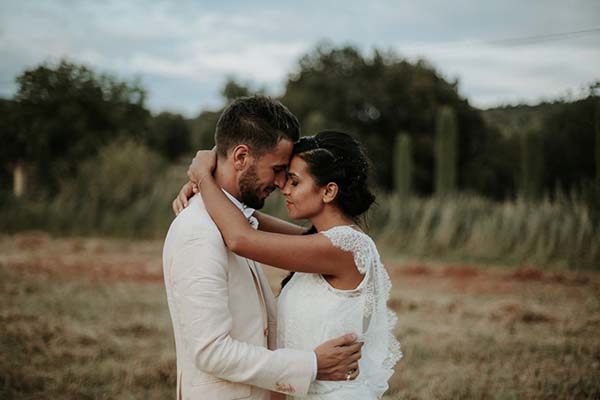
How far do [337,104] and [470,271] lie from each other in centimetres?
2506

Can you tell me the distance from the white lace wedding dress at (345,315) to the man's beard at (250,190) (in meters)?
0.35

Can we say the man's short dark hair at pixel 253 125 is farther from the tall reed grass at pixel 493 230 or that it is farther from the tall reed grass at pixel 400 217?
the tall reed grass at pixel 400 217

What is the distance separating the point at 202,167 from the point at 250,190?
0.24 meters

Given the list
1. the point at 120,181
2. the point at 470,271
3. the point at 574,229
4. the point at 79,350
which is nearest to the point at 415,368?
the point at 79,350

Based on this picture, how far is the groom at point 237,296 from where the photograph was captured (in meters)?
2.29

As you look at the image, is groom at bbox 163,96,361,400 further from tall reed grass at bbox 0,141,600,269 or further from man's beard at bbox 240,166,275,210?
tall reed grass at bbox 0,141,600,269

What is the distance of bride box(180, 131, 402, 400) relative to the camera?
98.9 inches

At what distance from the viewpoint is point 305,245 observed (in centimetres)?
253

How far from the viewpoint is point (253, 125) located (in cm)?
263

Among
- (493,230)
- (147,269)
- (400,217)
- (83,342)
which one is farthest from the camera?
(400,217)

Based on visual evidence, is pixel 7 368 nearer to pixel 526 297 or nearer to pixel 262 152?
pixel 262 152

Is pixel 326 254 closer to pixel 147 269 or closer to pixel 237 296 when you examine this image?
pixel 237 296

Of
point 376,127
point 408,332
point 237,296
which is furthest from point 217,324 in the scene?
point 376,127

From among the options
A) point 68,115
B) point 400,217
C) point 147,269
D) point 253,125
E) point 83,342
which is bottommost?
point 147,269
